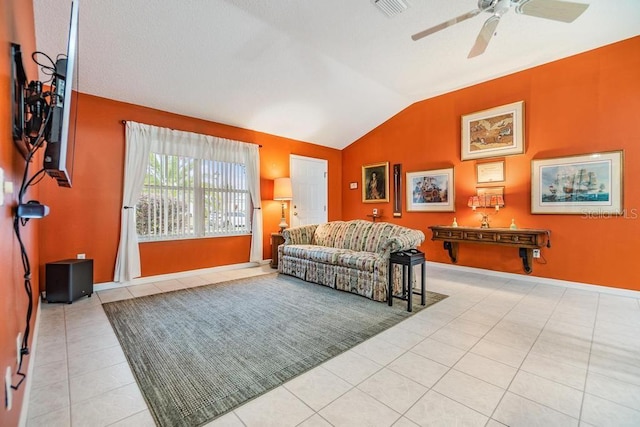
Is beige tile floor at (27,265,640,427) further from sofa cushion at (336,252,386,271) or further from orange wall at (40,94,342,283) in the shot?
orange wall at (40,94,342,283)

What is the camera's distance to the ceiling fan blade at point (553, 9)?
7.00 feet

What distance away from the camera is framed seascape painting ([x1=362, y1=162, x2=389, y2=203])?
5.96 meters

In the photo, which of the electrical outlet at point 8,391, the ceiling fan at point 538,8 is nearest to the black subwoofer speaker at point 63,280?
the electrical outlet at point 8,391

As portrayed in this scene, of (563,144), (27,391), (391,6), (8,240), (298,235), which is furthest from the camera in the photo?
(298,235)

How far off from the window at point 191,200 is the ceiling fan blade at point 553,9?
167 inches

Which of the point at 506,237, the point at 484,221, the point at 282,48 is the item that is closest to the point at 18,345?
the point at 282,48

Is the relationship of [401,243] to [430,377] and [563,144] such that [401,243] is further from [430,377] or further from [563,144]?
[563,144]

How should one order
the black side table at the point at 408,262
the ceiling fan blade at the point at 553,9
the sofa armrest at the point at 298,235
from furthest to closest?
the sofa armrest at the point at 298,235 < the black side table at the point at 408,262 < the ceiling fan blade at the point at 553,9

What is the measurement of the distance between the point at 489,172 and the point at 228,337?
4.48m

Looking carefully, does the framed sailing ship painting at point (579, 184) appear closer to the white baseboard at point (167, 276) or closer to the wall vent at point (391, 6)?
the wall vent at point (391, 6)

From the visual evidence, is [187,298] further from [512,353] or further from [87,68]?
[512,353]

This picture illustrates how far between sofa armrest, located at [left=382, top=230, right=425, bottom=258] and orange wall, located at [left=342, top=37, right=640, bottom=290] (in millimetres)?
1906

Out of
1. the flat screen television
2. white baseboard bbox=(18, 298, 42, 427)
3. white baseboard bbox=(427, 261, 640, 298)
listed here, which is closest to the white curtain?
white baseboard bbox=(18, 298, 42, 427)

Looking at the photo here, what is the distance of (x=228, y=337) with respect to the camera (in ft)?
7.79
